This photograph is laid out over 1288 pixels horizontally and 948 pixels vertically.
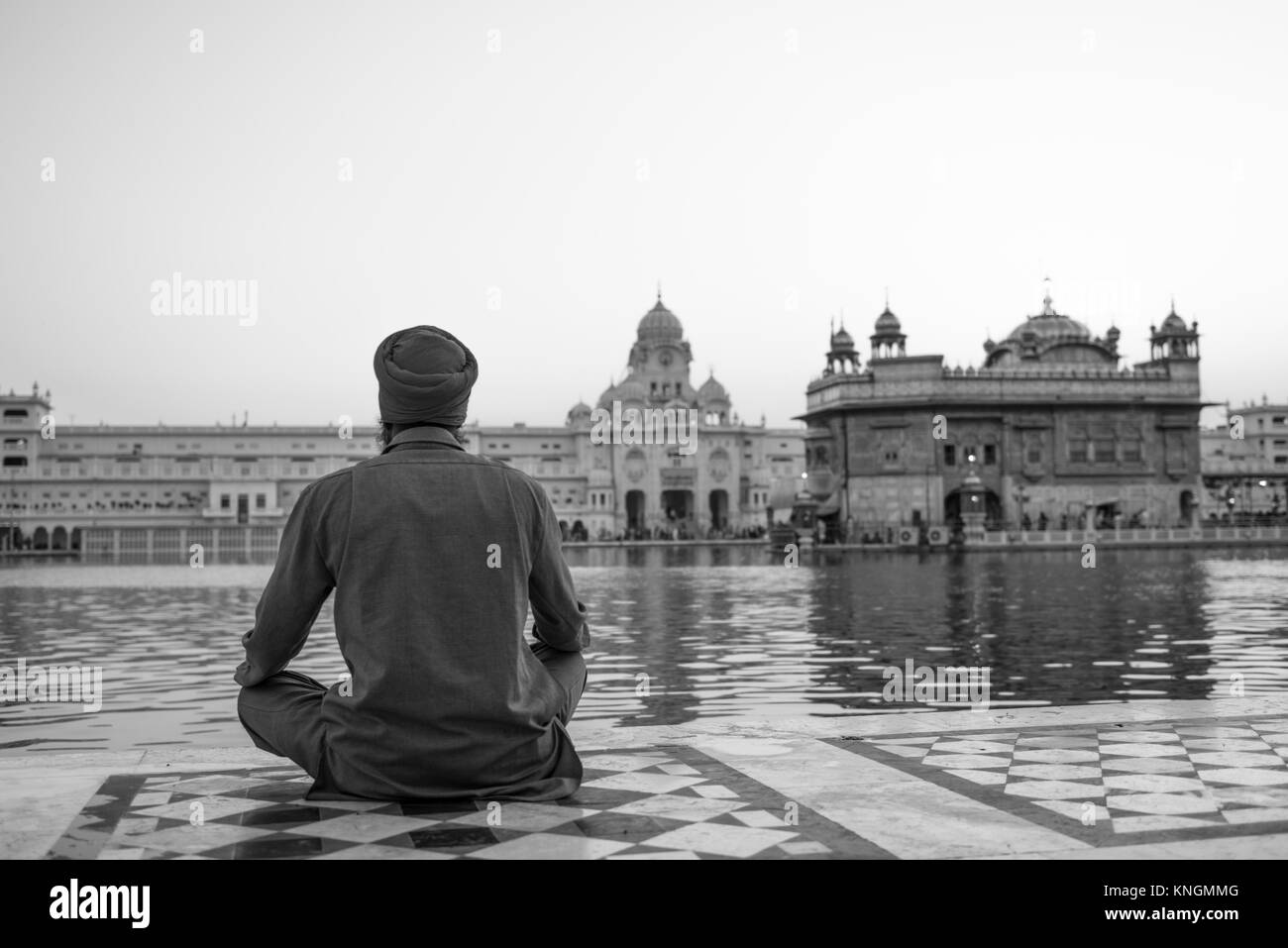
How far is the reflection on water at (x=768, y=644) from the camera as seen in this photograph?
9.32 m

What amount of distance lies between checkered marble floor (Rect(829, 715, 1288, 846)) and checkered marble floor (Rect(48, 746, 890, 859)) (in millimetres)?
842

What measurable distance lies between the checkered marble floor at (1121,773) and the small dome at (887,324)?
198 ft

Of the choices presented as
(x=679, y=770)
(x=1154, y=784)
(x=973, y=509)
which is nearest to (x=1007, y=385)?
(x=973, y=509)

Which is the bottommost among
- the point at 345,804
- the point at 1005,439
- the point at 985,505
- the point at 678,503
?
the point at 345,804

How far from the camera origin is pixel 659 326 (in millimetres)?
97250

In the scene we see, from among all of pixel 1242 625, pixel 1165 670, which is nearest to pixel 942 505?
pixel 1242 625

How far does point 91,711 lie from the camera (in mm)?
9375

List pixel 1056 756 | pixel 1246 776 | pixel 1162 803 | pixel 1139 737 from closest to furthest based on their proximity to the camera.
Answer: pixel 1162 803, pixel 1246 776, pixel 1056 756, pixel 1139 737

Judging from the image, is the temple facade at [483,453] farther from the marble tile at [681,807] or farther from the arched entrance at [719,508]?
the marble tile at [681,807]

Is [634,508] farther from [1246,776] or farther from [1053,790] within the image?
[1053,790]

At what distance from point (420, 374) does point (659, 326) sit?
93.2 m

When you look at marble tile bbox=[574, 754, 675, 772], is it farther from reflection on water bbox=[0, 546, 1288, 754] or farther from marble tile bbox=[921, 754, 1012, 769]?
reflection on water bbox=[0, 546, 1288, 754]

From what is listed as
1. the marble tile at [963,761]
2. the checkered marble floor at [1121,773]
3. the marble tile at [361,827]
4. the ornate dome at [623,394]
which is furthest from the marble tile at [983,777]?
the ornate dome at [623,394]
